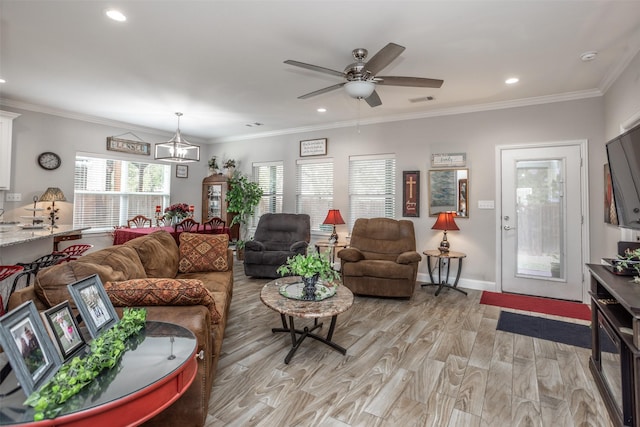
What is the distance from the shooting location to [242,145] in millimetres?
6812

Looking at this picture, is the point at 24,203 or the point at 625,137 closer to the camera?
the point at 625,137

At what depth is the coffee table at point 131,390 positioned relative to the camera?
0.83m

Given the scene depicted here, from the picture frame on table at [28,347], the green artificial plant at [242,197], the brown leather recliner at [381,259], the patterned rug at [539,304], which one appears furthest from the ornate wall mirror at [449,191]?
the picture frame on table at [28,347]

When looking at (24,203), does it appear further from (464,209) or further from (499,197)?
(499,197)

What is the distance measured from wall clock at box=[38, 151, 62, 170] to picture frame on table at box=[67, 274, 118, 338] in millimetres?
4752

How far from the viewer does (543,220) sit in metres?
4.08

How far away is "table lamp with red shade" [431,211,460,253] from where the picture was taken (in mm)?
4301

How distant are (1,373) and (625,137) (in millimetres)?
3561

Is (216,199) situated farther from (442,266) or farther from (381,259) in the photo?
(442,266)

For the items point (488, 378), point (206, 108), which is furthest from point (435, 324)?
point (206, 108)

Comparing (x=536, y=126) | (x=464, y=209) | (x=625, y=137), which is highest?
(x=536, y=126)

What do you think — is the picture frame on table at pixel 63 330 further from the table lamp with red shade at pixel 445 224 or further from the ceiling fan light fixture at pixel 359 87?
the table lamp with red shade at pixel 445 224

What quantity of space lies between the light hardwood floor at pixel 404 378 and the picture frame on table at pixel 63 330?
99 centimetres

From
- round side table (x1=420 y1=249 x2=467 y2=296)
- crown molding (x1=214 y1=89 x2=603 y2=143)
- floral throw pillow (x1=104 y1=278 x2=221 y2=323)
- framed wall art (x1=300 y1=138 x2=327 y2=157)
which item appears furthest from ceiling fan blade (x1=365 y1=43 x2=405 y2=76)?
framed wall art (x1=300 y1=138 x2=327 y2=157)
